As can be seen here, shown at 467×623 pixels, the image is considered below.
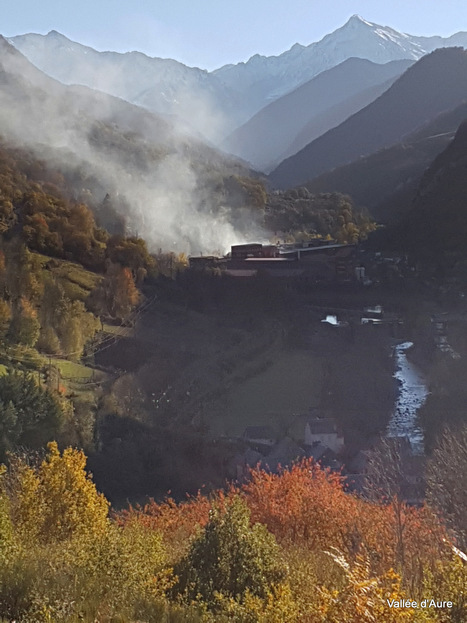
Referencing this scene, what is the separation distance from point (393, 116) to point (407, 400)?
90.5 metres

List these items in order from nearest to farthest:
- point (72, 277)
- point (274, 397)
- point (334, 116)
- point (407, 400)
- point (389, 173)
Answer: point (274, 397) < point (407, 400) < point (72, 277) < point (389, 173) < point (334, 116)

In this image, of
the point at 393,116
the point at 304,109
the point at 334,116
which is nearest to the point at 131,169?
the point at 393,116

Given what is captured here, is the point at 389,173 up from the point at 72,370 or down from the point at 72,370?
up

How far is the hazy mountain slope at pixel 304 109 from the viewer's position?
14250 cm

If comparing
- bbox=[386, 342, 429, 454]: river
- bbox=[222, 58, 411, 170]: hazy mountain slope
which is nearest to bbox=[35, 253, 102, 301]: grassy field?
bbox=[386, 342, 429, 454]: river

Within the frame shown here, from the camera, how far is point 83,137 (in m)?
53.6

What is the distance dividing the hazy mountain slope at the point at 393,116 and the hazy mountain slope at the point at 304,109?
98.0ft

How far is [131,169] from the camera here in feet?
161

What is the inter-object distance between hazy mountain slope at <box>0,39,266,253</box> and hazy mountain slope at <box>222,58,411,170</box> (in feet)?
257

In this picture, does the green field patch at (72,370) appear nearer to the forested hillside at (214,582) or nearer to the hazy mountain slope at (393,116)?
the forested hillside at (214,582)

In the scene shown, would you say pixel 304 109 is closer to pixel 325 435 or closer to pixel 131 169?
pixel 131 169

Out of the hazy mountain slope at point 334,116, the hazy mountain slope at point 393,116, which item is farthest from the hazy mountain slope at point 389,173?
the hazy mountain slope at point 334,116

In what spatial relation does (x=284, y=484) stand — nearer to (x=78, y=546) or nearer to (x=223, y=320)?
(x=78, y=546)

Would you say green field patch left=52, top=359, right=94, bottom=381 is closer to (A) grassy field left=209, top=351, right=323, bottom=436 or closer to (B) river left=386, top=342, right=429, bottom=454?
(A) grassy field left=209, top=351, right=323, bottom=436
